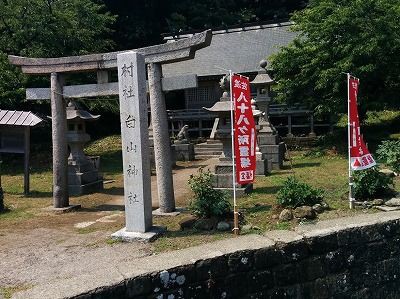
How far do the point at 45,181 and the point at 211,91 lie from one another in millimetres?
12806

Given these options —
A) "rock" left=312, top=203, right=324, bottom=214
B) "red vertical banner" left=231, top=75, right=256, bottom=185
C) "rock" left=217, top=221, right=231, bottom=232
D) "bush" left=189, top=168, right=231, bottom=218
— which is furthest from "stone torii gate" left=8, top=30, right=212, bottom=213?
"rock" left=312, top=203, right=324, bottom=214

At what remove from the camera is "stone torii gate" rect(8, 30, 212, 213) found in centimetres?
820

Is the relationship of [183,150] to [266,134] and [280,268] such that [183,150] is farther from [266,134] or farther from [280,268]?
[280,268]

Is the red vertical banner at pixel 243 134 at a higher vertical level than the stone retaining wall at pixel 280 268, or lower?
higher

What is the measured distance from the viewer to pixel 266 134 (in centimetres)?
1532

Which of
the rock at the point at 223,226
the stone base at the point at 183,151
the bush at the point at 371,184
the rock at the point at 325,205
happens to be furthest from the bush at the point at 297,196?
the stone base at the point at 183,151

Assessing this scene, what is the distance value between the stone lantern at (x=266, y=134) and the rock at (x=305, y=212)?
7.65 meters

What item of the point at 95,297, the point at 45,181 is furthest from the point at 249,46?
the point at 95,297

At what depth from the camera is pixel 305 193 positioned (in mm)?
7215

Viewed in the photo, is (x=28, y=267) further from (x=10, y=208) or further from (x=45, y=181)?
(x=45, y=181)

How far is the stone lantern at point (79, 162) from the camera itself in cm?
1200

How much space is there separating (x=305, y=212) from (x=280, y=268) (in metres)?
2.32

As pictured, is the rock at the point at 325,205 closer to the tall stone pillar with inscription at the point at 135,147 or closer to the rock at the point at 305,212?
the rock at the point at 305,212

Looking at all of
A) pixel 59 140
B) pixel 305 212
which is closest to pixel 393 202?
pixel 305 212
